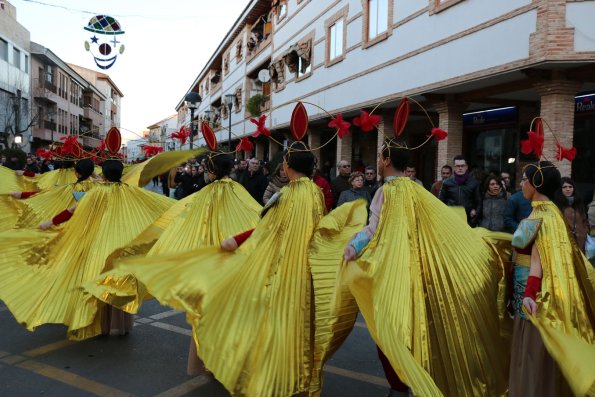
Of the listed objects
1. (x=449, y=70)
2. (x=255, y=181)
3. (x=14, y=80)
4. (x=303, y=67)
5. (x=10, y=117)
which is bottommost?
(x=255, y=181)

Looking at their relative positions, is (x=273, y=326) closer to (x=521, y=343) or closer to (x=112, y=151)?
(x=521, y=343)

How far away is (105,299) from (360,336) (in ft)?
7.78

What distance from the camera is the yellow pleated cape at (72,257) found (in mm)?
4402

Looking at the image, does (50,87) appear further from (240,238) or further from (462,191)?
(240,238)

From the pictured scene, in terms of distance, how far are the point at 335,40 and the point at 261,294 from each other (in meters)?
15.1

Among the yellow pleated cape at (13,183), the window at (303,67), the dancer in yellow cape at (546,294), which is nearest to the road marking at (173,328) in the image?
the dancer in yellow cape at (546,294)

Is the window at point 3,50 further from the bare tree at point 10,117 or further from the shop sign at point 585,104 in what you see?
the shop sign at point 585,104

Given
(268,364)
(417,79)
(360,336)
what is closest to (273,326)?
(268,364)

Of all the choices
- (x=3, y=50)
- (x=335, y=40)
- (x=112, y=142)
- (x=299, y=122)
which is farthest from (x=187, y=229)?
(x=3, y=50)

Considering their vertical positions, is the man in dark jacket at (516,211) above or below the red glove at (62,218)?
above

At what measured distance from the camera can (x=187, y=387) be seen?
3.82m

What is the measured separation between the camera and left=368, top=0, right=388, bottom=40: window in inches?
549

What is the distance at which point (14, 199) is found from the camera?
22.9ft

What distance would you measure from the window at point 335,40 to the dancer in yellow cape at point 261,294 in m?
13.9
